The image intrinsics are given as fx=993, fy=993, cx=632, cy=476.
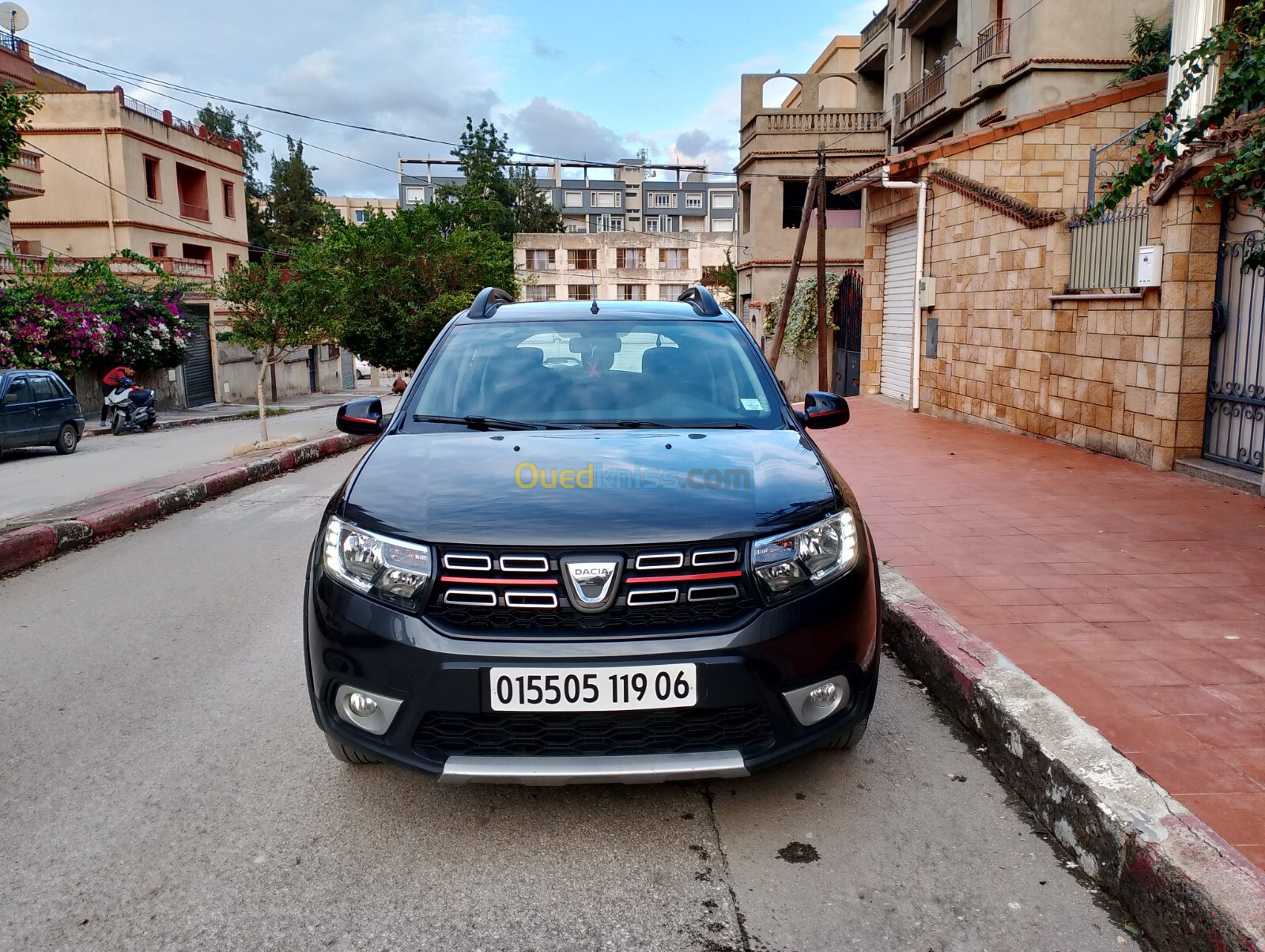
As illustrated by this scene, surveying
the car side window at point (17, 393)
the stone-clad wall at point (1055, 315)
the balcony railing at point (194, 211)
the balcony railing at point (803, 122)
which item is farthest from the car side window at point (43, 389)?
the balcony railing at point (803, 122)

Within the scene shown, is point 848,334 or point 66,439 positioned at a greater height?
point 848,334

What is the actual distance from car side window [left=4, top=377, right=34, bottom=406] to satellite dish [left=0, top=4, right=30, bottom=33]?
1705 cm

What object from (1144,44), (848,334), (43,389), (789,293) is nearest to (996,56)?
(1144,44)

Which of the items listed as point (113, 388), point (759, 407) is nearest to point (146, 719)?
point (759, 407)

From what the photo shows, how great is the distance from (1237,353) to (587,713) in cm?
763

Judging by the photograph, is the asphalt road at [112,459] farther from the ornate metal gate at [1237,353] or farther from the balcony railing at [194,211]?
the balcony railing at [194,211]

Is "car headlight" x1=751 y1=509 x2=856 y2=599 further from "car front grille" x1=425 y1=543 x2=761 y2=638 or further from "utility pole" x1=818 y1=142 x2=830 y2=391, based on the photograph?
"utility pole" x1=818 y1=142 x2=830 y2=391

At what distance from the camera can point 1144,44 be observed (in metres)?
19.1

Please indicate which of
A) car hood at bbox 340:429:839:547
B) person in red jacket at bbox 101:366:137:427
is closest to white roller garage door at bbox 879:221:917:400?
car hood at bbox 340:429:839:547

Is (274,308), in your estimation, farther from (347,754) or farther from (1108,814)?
(1108,814)

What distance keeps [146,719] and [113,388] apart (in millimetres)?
23736

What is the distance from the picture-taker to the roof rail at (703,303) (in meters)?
4.78

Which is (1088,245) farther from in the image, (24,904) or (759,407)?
(24,904)

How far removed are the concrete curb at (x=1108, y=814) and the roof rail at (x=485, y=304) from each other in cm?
259
